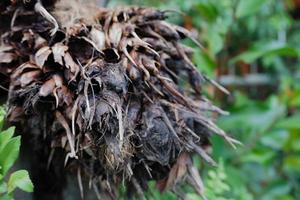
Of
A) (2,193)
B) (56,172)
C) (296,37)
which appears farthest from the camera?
(296,37)

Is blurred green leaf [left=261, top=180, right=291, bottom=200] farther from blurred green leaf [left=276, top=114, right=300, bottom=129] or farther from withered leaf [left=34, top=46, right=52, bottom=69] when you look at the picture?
withered leaf [left=34, top=46, right=52, bottom=69]

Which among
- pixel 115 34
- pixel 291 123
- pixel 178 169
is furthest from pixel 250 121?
pixel 115 34

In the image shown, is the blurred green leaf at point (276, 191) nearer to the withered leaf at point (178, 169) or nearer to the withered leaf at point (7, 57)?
the withered leaf at point (178, 169)

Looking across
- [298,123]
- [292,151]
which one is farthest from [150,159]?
[292,151]

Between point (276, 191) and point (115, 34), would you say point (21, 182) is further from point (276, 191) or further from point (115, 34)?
point (276, 191)

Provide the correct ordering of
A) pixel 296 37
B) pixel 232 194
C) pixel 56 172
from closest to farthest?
pixel 56 172 < pixel 232 194 < pixel 296 37

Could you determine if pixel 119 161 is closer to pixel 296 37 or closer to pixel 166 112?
pixel 166 112

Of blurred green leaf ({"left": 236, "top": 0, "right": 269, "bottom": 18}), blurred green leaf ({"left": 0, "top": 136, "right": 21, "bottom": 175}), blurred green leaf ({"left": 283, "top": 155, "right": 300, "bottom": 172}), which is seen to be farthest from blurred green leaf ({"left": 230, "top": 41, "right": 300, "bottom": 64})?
blurred green leaf ({"left": 0, "top": 136, "right": 21, "bottom": 175})

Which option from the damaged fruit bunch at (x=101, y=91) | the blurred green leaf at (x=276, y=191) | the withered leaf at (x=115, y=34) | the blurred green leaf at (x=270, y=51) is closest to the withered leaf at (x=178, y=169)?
the damaged fruit bunch at (x=101, y=91)
